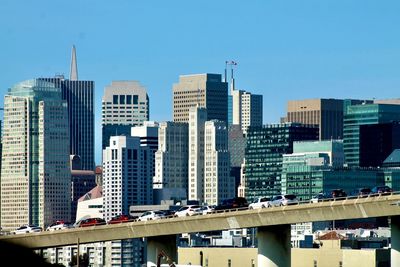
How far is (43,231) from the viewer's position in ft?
563

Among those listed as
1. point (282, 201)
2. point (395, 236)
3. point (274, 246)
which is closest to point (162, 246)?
point (282, 201)

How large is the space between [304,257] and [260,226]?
2954cm

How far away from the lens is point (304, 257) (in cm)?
17462

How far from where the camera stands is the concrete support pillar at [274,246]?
5581 inches

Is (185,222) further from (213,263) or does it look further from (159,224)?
(213,263)

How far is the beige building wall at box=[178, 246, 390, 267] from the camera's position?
167m

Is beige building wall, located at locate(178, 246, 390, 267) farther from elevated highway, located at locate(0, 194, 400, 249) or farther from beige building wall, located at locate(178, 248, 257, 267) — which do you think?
elevated highway, located at locate(0, 194, 400, 249)

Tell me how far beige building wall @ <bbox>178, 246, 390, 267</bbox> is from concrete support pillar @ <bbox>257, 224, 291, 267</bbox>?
22830 mm

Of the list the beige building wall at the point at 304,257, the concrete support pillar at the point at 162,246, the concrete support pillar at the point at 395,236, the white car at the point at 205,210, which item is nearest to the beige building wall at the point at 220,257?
the beige building wall at the point at 304,257

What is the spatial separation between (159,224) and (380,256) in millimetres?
24657

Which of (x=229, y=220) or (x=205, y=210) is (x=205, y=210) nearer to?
(x=205, y=210)

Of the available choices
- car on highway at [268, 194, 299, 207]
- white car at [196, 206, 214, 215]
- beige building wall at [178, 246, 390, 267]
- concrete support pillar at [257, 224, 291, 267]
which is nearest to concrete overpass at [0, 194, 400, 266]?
concrete support pillar at [257, 224, 291, 267]

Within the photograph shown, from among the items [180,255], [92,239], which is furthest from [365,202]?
[180,255]

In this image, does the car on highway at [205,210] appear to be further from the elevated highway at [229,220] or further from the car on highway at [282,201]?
the car on highway at [282,201]
